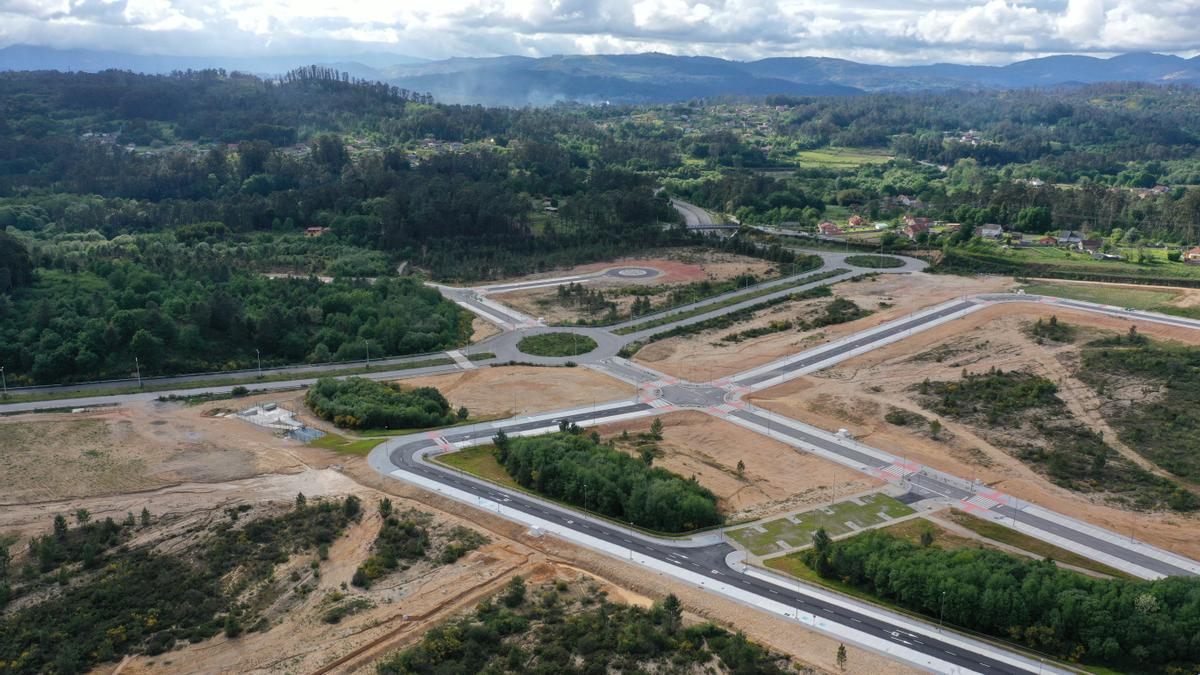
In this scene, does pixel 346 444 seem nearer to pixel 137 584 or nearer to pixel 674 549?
pixel 137 584

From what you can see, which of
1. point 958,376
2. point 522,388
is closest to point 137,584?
point 522,388

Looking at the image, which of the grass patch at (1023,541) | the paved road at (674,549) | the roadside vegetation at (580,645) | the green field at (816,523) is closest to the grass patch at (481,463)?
the paved road at (674,549)

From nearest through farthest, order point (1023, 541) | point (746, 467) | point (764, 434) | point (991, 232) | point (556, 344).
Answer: point (1023, 541) → point (746, 467) → point (764, 434) → point (556, 344) → point (991, 232)

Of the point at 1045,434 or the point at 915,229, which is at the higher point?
the point at 915,229

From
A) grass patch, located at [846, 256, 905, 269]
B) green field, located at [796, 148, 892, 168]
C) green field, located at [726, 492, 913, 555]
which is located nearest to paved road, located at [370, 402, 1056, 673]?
green field, located at [726, 492, 913, 555]

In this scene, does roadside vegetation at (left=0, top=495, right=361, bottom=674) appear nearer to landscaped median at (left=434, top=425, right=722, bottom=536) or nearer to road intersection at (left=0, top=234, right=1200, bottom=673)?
road intersection at (left=0, top=234, right=1200, bottom=673)

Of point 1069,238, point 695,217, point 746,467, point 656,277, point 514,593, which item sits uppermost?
point 1069,238
